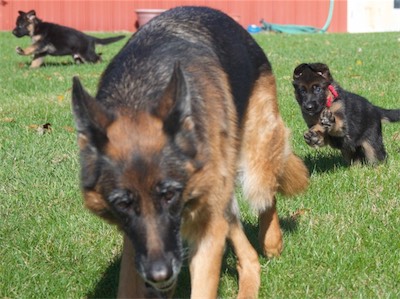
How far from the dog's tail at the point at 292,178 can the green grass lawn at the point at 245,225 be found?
0.28m

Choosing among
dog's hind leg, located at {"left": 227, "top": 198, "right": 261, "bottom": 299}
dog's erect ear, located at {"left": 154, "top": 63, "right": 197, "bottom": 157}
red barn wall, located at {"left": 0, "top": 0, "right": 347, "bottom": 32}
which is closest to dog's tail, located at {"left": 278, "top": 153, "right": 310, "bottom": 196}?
dog's hind leg, located at {"left": 227, "top": 198, "right": 261, "bottom": 299}

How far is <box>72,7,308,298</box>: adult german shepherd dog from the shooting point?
3.12m

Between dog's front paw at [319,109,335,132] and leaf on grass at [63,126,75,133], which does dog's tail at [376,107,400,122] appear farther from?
leaf on grass at [63,126,75,133]

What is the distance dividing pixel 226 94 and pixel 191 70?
0.28m

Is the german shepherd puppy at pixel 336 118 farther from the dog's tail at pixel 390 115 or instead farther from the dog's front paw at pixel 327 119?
the dog's tail at pixel 390 115

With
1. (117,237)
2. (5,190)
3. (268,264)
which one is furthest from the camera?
(5,190)

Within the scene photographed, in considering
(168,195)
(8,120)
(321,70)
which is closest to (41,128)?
(8,120)

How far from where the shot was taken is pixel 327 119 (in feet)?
22.1

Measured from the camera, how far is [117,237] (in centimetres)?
485

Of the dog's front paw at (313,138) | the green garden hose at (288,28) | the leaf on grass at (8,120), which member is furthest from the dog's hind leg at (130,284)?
the green garden hose at (288,28)

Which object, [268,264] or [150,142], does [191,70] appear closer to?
[150,142]

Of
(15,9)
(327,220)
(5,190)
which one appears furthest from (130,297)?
(15,9)

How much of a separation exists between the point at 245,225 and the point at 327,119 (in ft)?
6.10

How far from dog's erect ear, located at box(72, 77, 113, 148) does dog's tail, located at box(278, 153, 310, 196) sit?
1.96 meters
